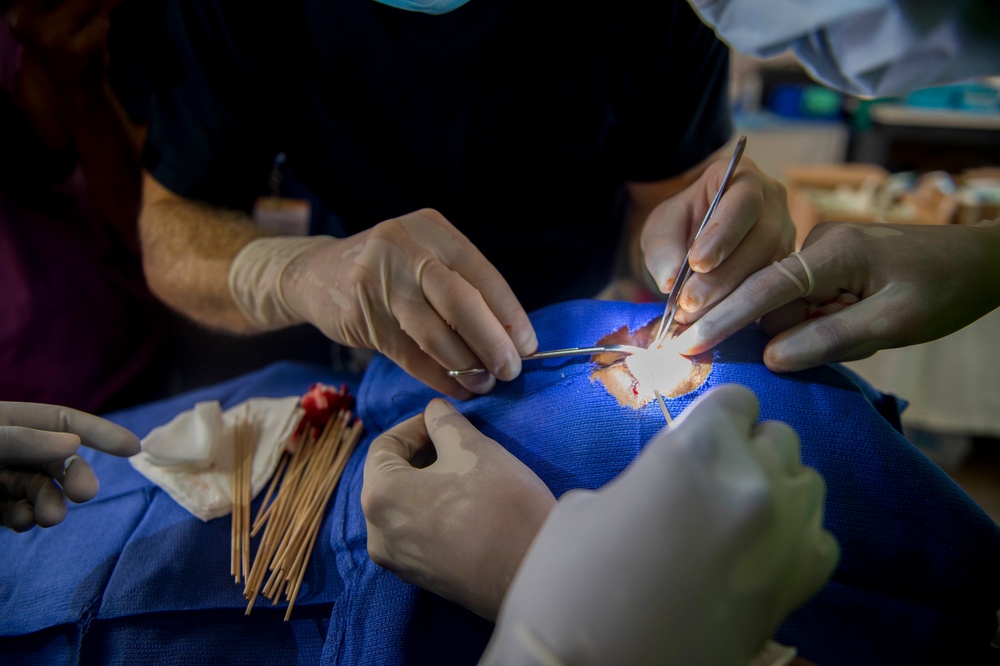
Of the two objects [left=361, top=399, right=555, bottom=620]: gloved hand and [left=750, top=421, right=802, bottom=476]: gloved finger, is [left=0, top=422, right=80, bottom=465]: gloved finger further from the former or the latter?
[left=750, top=421, right=802, bottom=476]: gloved finger

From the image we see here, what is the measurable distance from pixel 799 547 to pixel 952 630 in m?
0.50

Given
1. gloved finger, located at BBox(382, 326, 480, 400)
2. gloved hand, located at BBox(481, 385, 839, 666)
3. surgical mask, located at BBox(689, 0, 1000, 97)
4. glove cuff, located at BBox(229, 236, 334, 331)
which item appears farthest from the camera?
glove cuff, located at BBox(229, 236, 334, 331)

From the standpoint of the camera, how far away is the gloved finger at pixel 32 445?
40.9 inches

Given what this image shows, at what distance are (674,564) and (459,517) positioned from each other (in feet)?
1.27

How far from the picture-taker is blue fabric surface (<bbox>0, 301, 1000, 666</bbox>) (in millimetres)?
940

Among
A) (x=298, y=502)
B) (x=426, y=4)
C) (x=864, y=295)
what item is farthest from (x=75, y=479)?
(x=864, y=295)

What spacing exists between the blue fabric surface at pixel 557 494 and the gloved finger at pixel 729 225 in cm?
17

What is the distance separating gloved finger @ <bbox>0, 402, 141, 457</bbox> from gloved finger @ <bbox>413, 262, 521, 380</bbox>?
62 centimetres

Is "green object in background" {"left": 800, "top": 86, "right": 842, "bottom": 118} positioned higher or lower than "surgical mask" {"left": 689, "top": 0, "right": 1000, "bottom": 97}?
lower

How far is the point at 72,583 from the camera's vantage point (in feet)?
3.58

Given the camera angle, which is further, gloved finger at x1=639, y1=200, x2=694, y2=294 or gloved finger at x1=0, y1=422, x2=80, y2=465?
gloved finger at x1=639, y1=200, x2=694, y2=294

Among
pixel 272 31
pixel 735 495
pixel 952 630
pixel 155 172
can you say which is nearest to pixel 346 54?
pixel 272 31

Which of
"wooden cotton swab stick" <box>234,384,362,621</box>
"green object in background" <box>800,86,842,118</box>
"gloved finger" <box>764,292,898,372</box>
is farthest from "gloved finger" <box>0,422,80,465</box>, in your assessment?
"green object in background" <box>800,86,842,118</box>

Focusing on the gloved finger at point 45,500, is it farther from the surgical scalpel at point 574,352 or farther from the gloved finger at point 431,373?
the surgical scalpel at point 574,352
